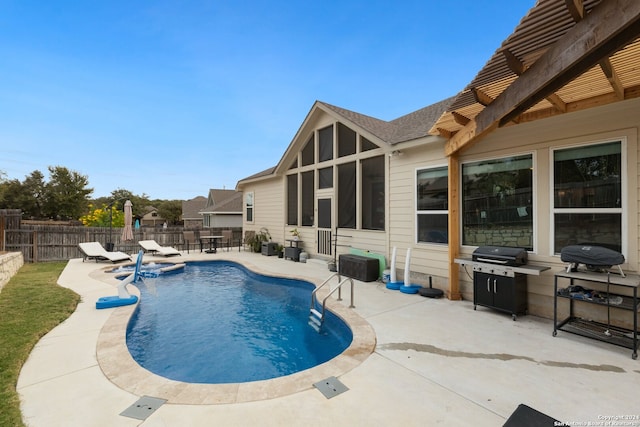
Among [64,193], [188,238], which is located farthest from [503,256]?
[64,193]

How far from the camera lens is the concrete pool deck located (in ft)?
7.71

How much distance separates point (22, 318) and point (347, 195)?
7.75 m

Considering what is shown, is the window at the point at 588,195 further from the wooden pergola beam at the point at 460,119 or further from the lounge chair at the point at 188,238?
the lounge chair at the point at 188,238

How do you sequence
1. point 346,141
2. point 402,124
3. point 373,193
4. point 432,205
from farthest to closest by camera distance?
point 346,141 → point 402,124 → point 373,193 → point 432,205

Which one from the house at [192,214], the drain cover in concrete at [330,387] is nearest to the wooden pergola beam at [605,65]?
the drain cover in concrete at [330,387]

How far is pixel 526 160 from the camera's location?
5.08 metres

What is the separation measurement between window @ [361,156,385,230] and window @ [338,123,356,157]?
2.62ft

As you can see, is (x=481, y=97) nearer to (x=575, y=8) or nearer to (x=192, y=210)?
(x=575, y=8)

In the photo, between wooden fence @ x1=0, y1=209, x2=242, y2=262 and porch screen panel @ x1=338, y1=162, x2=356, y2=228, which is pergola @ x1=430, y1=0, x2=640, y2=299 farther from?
wooden fence @ x1=0, y1=209, x2=242, y2=262

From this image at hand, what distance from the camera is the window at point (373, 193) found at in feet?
26.0

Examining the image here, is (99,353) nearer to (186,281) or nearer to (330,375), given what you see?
(330,375)

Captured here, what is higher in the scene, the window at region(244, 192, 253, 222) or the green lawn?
the window at region(244, 192, 253, 222)

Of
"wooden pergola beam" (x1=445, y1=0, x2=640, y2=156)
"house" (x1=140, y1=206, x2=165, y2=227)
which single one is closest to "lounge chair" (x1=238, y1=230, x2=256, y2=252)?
"wooden pergola beam" (x1=445, y1=0, x2=640, y2=156)

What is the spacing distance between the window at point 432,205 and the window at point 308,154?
4.96 meters
